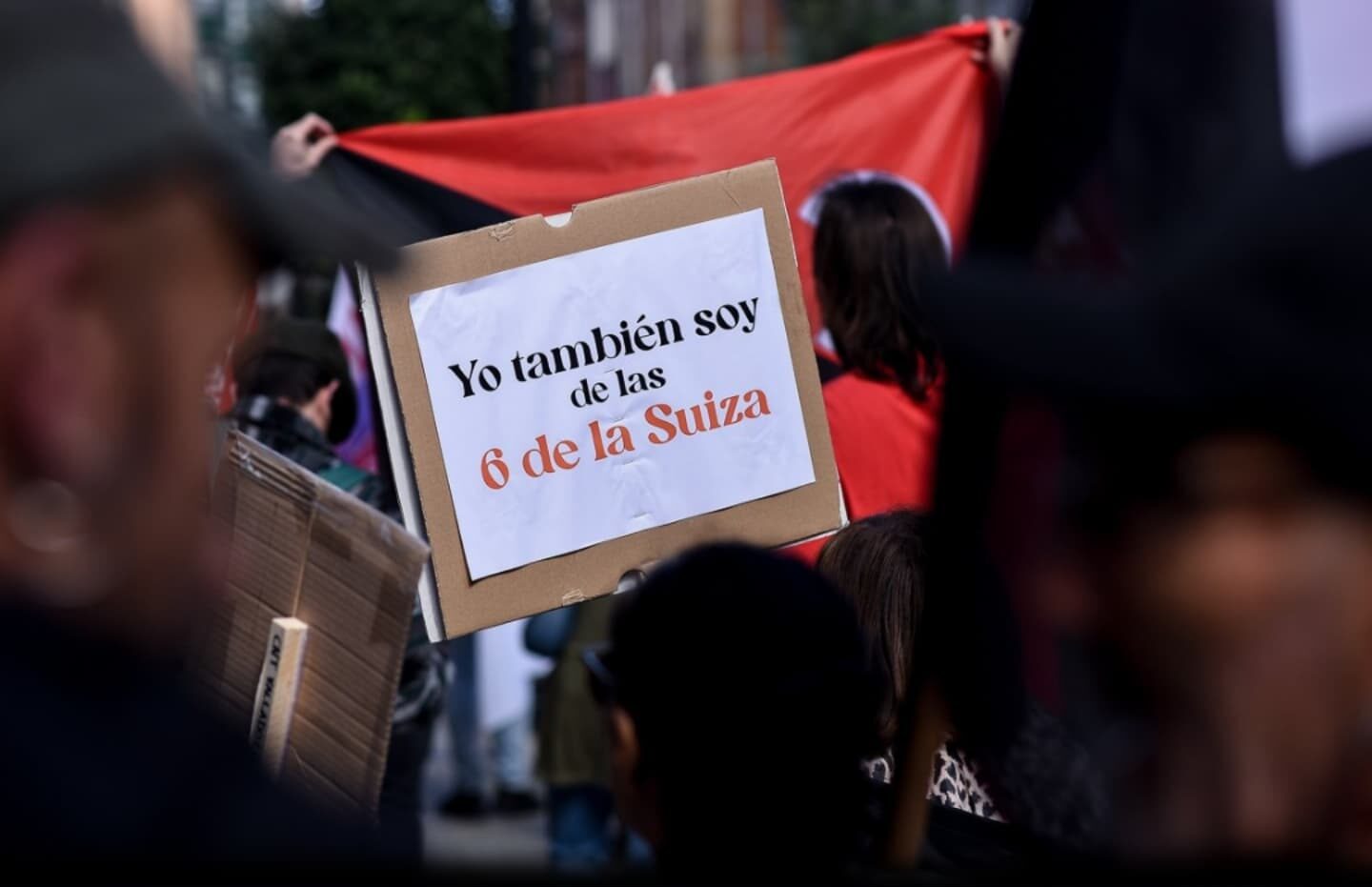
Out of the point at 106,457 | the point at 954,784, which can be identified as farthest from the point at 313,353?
the point at 106,457

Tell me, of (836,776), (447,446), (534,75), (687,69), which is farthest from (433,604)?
(687,69)

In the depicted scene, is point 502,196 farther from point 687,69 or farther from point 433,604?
point 687,69

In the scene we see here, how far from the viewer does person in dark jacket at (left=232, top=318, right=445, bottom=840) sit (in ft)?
14.5

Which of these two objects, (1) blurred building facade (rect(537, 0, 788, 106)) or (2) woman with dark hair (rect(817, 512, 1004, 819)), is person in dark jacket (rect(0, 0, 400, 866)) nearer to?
(2) woman with dark hair (rect(817, 512, 1004, 819))

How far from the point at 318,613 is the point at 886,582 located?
886 mm

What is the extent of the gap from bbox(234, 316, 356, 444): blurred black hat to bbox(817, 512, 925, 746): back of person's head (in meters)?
2.10

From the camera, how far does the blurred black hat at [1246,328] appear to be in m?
1.02

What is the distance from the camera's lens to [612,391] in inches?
129

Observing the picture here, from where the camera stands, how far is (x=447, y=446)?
3197mm

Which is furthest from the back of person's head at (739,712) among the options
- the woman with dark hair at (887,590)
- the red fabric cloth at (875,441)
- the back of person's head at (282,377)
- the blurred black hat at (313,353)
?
the blurred black hat at (313,353)

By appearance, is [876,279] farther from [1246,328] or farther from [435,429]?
[1246,328]

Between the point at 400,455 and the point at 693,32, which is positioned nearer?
the point at 400,455

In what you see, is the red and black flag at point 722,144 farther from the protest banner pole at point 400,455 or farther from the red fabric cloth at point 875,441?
the protest banner pole at point 400,455

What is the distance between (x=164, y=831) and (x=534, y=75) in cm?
873
